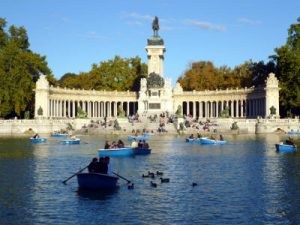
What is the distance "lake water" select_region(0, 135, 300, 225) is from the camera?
20703mm

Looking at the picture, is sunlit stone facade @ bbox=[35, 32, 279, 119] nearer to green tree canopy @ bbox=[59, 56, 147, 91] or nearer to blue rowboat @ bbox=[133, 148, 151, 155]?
green tree canopy @ bbox=[59, 56, 147, 91]

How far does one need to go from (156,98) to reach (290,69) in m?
28.2

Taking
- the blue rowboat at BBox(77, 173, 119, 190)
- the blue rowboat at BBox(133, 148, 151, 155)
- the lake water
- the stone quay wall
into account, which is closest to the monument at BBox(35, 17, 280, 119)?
the stone quay wall

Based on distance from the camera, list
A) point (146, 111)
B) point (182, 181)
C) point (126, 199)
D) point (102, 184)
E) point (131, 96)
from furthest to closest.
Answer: point (131, 96)
point (146, 111)
point (182, 181)
point (102, 184)
point (126, 199)

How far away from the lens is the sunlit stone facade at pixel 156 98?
328 ft

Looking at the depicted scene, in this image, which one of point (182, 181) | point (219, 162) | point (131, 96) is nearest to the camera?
point (182, 181)

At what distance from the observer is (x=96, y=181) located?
2614 centimetres

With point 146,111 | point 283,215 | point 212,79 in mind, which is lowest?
point 283,215

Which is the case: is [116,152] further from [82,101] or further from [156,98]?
[82,101]

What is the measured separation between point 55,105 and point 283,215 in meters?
90.6

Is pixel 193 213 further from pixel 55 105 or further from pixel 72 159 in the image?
pixel 55 105

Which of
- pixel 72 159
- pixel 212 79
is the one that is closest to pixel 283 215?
pixel 72 159

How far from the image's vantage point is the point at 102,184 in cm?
2634

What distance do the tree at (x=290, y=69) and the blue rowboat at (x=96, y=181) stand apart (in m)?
72.3
